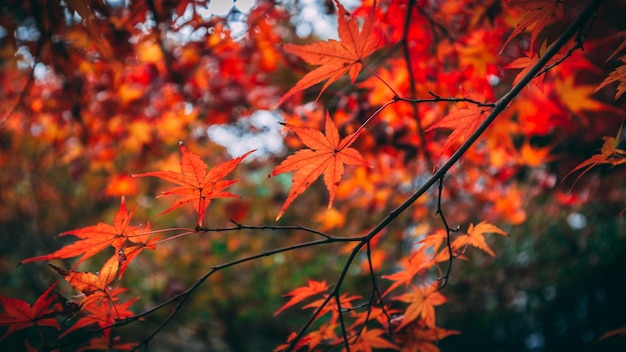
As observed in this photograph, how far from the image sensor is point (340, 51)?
0.80 metres

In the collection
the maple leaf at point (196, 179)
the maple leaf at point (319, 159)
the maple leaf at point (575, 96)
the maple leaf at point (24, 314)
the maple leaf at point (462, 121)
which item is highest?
the maple leaf at point (575, 96)

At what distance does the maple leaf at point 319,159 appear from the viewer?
0.72 m

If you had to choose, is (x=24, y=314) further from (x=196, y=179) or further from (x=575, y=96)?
(x=575, y=96)

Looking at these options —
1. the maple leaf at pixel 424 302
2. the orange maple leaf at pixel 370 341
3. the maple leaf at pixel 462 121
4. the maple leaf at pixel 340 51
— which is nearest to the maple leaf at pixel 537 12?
the maple leaf at pixel 462 121

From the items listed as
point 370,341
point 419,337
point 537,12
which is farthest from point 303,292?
point 537,12

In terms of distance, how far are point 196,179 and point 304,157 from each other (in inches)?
8.9

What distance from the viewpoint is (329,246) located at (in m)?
3.56

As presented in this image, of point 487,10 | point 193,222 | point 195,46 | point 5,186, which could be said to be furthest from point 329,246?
point 5,186

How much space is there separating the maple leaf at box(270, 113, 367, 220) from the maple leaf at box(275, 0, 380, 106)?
10 centimetres

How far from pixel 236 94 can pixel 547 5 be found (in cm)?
209

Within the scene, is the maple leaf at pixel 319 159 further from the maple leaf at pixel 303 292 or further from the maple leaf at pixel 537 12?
the maple leaf at pixel 537 12

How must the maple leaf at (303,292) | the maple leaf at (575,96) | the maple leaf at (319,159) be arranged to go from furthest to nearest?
1. the maple leaf at (575,96)
2. the maple leaf at (303,292)
3. the maple leaf at (319,159)

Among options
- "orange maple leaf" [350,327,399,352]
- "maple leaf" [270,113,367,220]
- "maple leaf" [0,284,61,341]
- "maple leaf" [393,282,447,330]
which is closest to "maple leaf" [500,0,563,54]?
"maple leaf" [270,113,367,220]

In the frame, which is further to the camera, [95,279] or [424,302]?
[424,302]
